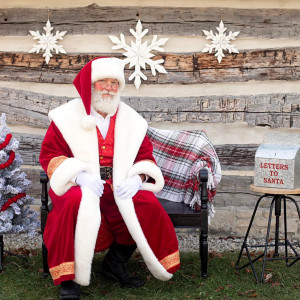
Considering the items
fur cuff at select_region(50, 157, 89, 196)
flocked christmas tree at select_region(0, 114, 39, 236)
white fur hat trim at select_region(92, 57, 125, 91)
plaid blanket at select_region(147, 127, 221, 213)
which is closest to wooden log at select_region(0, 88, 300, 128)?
plaid blanket at select_region(147, 127, 221, 213)

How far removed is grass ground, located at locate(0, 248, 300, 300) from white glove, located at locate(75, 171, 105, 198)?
0.79m

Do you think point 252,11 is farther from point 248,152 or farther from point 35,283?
point 35,283

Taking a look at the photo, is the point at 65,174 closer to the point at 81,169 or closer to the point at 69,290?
the point at 81,169

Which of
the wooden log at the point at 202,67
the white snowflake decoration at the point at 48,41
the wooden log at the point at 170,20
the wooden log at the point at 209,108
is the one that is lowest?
the wooden log at the point at 209,108

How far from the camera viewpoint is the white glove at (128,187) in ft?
13.0

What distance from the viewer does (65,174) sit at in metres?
3.89

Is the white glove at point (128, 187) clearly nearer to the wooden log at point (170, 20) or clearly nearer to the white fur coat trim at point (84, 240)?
the white fur coat trim at point (84, 240)

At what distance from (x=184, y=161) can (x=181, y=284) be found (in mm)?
1060

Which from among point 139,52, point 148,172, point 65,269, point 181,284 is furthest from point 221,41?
point 65,269

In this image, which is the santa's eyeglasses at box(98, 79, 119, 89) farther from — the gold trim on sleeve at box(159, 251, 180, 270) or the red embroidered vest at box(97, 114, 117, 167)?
the gold trim on sleeve at box(159, 251, 180, 270)

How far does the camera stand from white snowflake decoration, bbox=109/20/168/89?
5305mm

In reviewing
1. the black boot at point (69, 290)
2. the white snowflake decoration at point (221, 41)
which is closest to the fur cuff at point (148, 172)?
the black boot at point (69, 290)

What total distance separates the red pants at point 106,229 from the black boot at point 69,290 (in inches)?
A: 3.6

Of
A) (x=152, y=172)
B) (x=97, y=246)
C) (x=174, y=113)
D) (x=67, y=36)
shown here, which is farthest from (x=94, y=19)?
(x=97, y=246)
